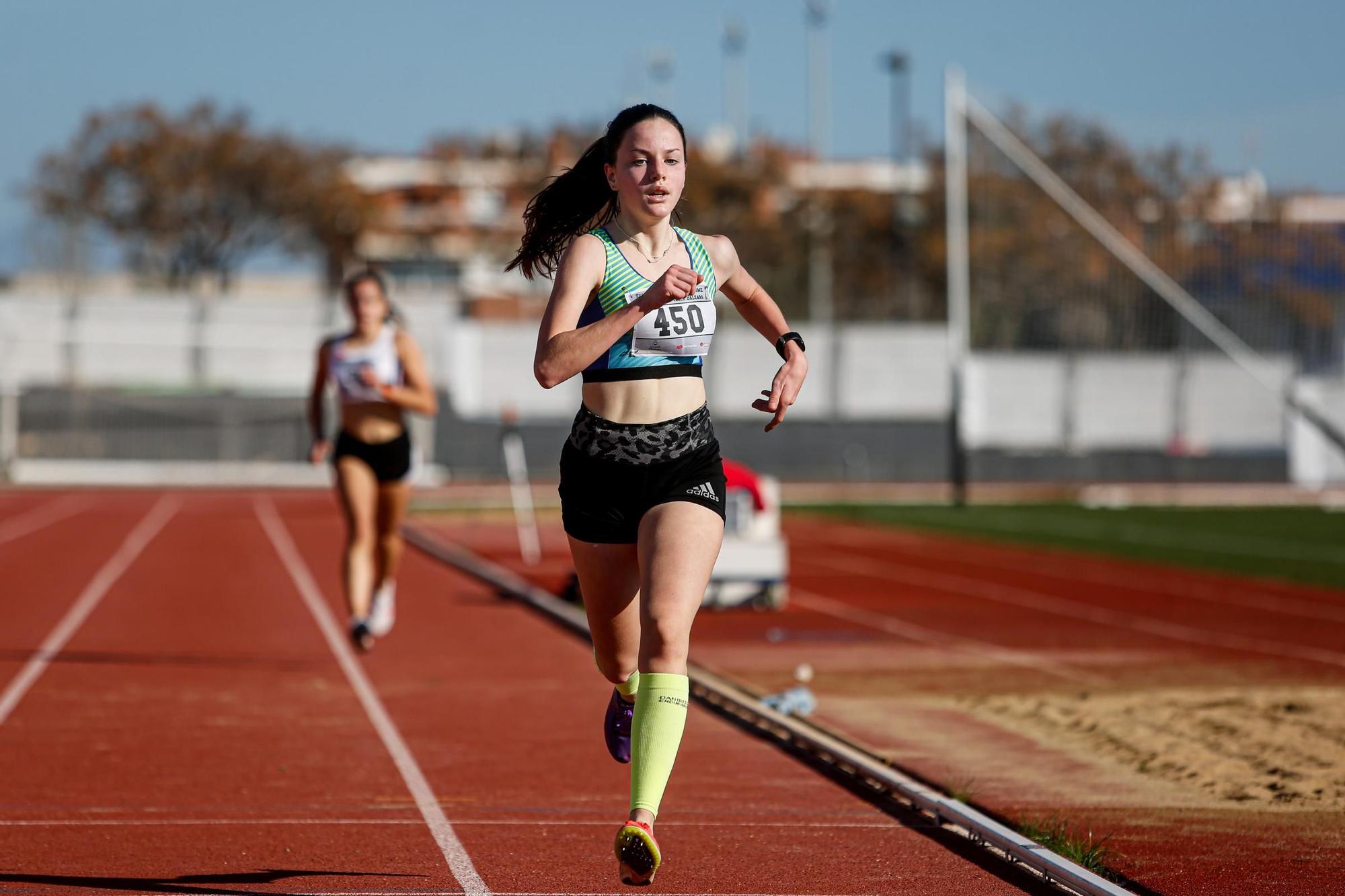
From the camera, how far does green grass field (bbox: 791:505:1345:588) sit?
866 inches

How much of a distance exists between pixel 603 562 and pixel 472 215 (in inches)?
3346

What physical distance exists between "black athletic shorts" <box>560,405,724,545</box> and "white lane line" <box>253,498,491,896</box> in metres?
1.14

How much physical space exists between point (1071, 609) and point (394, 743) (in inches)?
353

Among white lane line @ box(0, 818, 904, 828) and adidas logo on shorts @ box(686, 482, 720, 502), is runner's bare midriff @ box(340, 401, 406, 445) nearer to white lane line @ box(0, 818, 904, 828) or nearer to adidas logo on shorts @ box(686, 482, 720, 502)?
white lane line @ box(0, 818, 904, 828)

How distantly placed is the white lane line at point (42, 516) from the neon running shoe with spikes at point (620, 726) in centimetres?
1987

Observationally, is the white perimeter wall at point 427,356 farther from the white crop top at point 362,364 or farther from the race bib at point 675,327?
the race bib at point 675,327

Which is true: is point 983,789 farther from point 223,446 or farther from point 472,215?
point 472,215

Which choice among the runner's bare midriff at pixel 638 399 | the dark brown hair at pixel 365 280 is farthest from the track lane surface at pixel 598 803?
the dark brown hair at pixel 365 280

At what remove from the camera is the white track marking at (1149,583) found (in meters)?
16.5

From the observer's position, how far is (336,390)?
1095 cm

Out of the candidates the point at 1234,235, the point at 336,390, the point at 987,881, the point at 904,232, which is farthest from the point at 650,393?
the point at 904,232

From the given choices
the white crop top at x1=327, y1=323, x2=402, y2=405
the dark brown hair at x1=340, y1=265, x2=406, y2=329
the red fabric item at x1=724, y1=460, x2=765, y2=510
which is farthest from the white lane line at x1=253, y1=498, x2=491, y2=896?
the red fabric item at x1=724, y1=460, x2=765, y2=510

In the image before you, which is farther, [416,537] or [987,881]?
[416,537]

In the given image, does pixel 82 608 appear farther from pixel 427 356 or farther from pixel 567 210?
pixel 427 356
